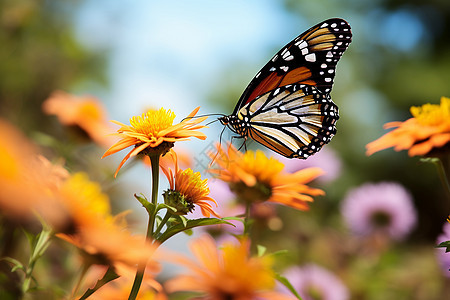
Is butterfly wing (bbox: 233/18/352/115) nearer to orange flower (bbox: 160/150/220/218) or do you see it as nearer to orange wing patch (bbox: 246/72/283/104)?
orange wing patch (bbox: 246/72/283/104)

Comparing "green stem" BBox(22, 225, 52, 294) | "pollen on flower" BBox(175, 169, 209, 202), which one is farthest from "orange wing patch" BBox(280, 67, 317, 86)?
"green stem" BBox(22, 225, 52, 294)

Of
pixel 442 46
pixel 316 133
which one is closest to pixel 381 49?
pixel 442 46

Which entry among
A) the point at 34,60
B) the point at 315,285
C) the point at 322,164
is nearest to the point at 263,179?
the point at 315,285

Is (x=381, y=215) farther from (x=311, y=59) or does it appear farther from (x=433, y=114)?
(x=433, y=114)

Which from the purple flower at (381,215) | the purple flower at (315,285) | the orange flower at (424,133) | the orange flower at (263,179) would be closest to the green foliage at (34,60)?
the orange flower at (263,179)

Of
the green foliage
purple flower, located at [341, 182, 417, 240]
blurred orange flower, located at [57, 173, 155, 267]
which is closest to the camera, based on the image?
blurred orange flower, located at [57, 173, 155, 267]

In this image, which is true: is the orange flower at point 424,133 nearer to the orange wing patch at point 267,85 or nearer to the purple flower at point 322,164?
the orange wing patch at point 267,85
